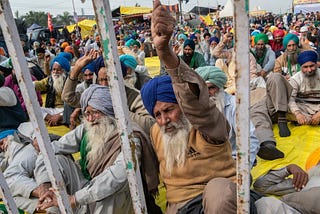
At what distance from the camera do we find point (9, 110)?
12.3 ft

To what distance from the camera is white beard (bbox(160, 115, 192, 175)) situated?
171 centimetres

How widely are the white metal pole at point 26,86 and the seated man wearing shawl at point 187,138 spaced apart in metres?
0.47

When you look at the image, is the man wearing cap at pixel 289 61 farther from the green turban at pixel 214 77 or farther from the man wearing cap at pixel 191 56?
the green turban at pixel 214 77

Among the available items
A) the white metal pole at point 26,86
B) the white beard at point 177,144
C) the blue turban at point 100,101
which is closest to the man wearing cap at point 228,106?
the white beard at point 177,144

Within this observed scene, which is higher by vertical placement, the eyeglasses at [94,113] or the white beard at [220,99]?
the eyeglasses at [94,113]

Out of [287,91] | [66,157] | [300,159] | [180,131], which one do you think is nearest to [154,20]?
[180,131]

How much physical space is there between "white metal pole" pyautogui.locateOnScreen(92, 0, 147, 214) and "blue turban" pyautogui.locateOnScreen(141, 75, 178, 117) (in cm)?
68

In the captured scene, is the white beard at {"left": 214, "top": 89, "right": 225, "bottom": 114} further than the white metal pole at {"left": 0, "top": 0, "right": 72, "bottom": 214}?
Yes

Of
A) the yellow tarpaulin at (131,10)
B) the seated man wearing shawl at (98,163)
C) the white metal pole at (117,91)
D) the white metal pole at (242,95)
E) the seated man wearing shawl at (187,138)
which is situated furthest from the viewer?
the yellow tarpaulin at (131,10)

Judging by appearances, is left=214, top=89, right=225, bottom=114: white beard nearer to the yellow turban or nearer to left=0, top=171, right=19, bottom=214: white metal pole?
the yellow turban

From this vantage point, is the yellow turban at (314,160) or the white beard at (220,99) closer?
the yellow turban at (314,160)

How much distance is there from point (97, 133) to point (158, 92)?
648mm

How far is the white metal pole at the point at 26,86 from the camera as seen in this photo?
1.08m

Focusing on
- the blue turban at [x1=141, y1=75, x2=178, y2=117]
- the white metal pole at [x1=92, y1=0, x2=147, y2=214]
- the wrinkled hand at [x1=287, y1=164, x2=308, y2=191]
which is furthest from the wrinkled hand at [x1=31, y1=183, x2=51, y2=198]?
the wrinkled hand at [x1=287, y1=164, x2=308, y2=191]
